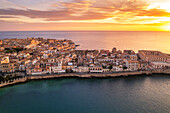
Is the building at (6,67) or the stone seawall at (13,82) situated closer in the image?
the stone seawall at (13,82)

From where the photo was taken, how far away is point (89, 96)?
1903 cm

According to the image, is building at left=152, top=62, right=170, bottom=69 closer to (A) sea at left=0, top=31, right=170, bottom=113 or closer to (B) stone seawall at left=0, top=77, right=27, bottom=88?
(A) sea at left=0, top=31, right=170, bottom=113

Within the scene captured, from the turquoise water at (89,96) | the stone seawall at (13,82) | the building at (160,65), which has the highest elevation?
the building at (160,65)

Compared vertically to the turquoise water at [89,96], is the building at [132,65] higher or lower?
higher

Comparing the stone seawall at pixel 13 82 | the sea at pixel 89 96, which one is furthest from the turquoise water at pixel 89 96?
the stone seawall at pixel 13 82

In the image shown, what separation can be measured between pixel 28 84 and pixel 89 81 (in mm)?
11807

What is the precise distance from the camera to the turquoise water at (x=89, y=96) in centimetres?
1625

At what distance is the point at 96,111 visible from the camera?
15.7m

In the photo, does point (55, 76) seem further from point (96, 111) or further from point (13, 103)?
point (96, 111)

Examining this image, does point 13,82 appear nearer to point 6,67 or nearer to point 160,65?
point 6,67

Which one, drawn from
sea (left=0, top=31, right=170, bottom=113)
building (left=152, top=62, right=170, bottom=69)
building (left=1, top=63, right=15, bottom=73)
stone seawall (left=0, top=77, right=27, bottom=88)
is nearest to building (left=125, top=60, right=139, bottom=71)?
sea (left=0, top=31, right=170, bottom=113)

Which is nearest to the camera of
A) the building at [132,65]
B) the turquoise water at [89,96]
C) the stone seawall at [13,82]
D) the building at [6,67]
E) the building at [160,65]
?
the turquoise water at [89,96]

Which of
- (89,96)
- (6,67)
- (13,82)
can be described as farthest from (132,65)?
(6,67)

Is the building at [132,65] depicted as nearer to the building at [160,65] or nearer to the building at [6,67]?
the building at [160,65]
